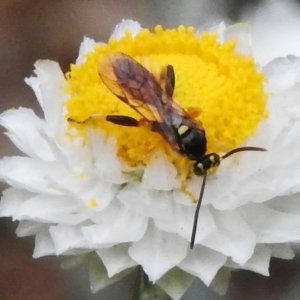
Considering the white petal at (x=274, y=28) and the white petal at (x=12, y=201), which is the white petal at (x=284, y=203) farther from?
the white petal at (x=274, y=28)

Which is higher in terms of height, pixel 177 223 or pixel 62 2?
pixel 62 2

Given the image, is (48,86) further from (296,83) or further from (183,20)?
(183,20)

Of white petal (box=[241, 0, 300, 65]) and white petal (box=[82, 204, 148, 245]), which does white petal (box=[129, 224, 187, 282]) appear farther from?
white petal (box=[241, 0, 300, 65])

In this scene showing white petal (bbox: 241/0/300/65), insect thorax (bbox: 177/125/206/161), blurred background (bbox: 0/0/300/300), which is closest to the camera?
insect thorax (bbox: 177/125/206/161)

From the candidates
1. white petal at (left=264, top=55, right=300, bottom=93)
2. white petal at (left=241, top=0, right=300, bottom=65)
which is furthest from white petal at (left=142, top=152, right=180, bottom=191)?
white petal at (left=241, top=0, right=300, bottom=65)

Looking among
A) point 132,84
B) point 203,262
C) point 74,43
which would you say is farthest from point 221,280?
point 74,43

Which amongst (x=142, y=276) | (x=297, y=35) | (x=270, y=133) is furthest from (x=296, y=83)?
(x=297, y=35)

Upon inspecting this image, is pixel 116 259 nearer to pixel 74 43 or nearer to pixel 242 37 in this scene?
pixel 242 37
